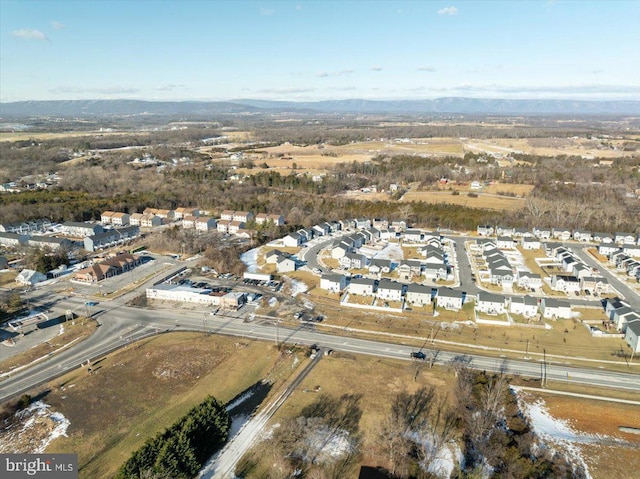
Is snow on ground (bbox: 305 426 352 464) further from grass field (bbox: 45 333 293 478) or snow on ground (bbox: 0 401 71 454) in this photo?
snow on ground (bbox: 0 401 71 454)

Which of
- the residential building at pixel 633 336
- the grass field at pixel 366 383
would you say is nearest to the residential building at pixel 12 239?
the grass field at pixel 366 383

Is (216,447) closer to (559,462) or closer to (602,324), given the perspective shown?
(559,462)

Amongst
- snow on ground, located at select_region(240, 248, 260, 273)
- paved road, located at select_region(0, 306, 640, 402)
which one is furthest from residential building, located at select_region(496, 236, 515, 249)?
snow on ground, located at select_region(240, 248, 260, 273)

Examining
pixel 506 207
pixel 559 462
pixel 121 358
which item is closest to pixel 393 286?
pixel 559 462

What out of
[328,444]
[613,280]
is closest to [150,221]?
[328,444]

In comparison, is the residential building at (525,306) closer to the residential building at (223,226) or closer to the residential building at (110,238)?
the residential building at (223,226)

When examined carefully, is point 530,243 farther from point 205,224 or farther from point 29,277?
point 29,277
